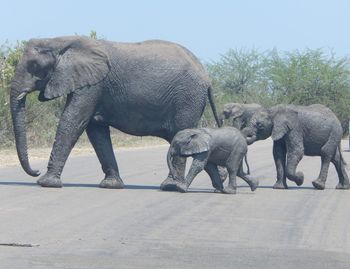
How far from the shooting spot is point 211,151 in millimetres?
17938

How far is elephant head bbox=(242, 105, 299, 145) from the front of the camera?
19.8 metres

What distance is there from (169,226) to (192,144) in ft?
15.2

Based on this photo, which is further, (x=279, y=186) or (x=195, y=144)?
(x=279, y=186)

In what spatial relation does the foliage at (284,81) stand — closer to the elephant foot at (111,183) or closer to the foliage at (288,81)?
the foliage at (288,81)

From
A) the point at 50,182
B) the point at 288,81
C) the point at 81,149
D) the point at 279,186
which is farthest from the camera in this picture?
the point at 288,81

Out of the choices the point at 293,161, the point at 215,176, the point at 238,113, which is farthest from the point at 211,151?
the point at 238,113

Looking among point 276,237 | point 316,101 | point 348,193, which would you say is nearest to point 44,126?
point 348,193

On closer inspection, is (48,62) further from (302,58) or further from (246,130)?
(302,58)

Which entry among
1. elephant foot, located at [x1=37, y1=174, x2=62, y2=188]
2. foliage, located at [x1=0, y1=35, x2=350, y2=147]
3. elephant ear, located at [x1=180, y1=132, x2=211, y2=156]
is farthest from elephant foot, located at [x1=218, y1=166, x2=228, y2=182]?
foliage, located at [x1=0, y1=35, x2=350, y2=147]

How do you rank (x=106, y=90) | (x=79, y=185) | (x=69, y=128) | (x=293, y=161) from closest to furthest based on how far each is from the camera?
1. (x=69, y=128)
2. (x=106, y=90)
3. (x=79, y=185)
4. (x=293, y=161)

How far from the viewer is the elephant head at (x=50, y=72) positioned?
18547mm

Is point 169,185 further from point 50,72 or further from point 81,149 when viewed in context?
point 81,149

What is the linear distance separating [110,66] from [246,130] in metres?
2.74

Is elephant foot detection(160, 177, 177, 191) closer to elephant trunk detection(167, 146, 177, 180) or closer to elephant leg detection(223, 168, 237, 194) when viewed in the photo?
elephant trunk detection(167, 146, 177, 180)
